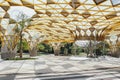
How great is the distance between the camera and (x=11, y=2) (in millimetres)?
23984

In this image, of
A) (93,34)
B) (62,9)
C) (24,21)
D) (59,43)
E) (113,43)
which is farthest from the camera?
(59,43)

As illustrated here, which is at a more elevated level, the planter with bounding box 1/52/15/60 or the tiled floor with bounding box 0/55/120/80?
the planter with bounding box 1/52/15/60

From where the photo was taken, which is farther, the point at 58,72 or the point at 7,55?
the point at 7,55

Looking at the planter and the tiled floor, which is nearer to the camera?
the tiled floor

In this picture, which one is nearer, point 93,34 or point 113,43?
point 93,34

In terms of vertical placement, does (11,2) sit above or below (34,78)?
above

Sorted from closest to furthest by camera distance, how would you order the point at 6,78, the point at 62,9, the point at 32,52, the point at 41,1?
the point at 6,78
the point at 41,1
the point at 62,9
the point at 32,52

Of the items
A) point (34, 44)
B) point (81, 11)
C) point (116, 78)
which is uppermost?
point (81, 11)

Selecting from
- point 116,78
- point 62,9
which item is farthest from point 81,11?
point 116,78

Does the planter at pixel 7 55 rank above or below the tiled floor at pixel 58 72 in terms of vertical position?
above

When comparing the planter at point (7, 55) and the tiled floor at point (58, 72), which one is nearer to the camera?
the tiled floor at point (58, 72)

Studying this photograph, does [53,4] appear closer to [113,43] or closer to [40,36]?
[40,36]

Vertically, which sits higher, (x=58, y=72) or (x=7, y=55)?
(x=7, y=55)

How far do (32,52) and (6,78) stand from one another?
146 feet
